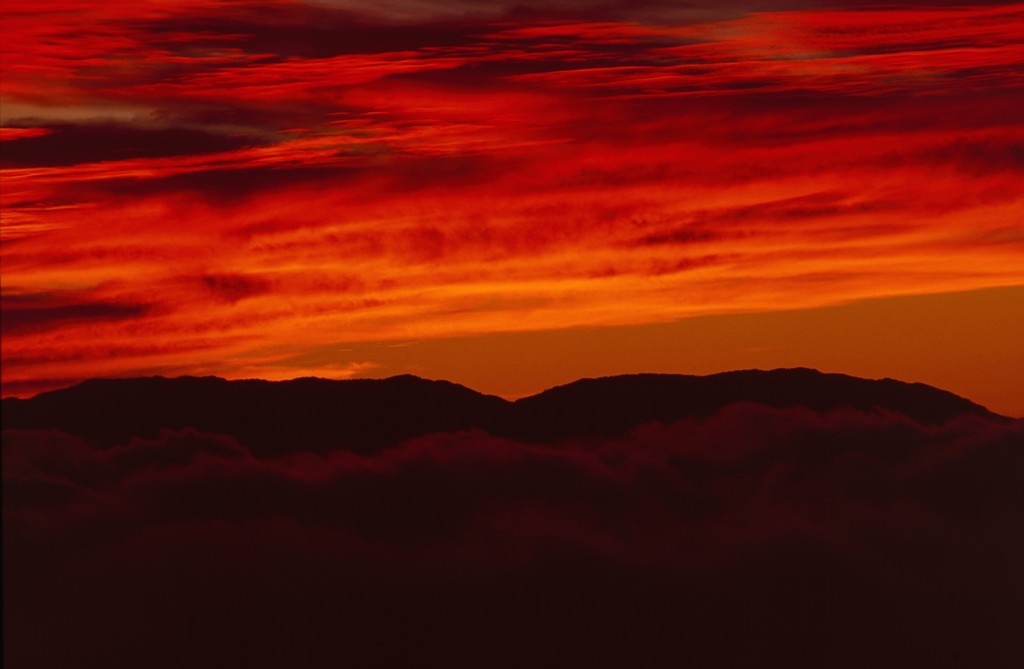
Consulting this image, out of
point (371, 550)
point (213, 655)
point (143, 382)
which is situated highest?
point (143, 382)

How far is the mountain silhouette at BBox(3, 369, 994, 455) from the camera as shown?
476ft

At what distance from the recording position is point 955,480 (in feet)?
625

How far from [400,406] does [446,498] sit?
59.4 feet

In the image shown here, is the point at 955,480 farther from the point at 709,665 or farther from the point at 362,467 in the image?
the point at 362,467

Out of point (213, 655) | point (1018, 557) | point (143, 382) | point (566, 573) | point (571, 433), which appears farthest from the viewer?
point (566, 573)

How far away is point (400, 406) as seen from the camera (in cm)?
16525

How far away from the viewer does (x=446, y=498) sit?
586ft

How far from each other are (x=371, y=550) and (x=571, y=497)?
29456 millimetres

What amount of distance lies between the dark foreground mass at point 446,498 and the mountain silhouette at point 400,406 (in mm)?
347

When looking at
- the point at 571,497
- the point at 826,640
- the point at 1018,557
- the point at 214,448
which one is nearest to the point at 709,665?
the point at 826,640

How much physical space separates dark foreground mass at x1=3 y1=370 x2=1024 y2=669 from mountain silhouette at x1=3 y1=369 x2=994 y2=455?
0.35 meters

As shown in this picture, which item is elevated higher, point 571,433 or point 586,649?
point 571,433

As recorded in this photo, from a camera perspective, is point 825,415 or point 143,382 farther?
point 825,415

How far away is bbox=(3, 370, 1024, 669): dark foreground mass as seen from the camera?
139250 mm
